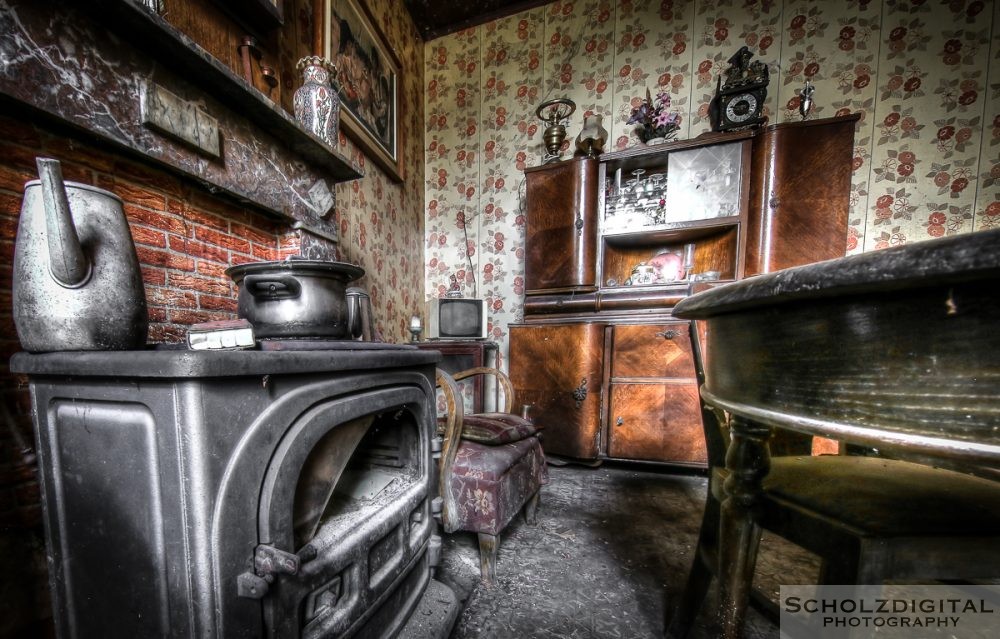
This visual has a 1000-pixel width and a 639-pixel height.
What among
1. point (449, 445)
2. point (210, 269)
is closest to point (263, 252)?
point (210, 269)

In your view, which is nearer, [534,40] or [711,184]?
[711,184]

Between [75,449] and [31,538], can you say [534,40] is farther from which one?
[31,538]

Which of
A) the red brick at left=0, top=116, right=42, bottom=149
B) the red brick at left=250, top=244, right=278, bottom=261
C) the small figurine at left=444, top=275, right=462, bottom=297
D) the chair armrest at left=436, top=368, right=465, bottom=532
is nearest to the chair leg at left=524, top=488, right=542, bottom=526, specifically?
the chair armrest at left=436, top=368, right=465, bottom=532

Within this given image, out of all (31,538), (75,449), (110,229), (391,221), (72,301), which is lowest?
(31,538)

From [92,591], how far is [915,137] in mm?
4095

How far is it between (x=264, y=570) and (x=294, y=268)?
56 cm

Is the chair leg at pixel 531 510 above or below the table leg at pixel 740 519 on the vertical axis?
below

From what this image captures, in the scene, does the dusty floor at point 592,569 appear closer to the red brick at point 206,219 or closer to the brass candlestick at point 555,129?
the red brick at point 206,219

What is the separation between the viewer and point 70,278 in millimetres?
524

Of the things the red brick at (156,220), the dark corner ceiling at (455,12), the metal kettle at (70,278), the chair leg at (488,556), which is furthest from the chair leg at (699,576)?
Result: the dark corner ceiling at (455,12)

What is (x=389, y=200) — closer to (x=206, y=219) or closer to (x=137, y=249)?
(x=206, y=219)

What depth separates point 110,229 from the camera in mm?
573

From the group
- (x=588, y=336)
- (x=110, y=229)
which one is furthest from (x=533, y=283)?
(x=110, y=229)

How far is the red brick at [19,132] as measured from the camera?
26.3 inches
